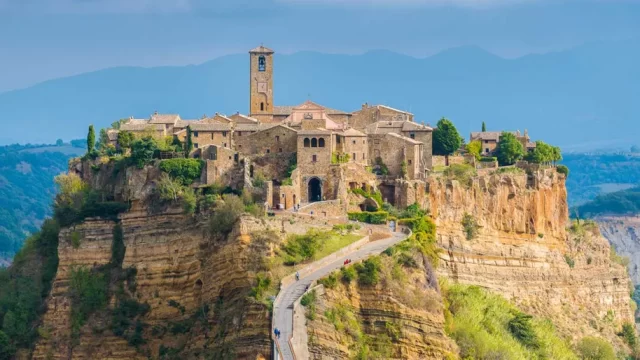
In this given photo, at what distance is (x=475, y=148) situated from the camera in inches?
3452

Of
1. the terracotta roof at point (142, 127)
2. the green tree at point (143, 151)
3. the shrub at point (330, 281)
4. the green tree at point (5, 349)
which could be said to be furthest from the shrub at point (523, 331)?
the green tree at point (5, 349)

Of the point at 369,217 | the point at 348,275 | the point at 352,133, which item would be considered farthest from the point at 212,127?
the point at 348,275

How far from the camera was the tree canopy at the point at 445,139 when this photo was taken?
274ft

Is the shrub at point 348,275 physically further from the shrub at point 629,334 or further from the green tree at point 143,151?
the shrub at point 629,334

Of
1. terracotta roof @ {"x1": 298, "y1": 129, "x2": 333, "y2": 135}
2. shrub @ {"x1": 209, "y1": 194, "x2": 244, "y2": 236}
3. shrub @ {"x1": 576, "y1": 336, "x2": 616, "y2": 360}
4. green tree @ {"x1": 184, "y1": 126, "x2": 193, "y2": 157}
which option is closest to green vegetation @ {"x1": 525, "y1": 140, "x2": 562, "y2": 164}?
shrub @ {"x1": 576, "y1": 336, "x2": 616, "y2": 360}

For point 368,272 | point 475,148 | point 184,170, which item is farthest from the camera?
point 475,148

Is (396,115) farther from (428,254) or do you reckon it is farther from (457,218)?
(428,254)

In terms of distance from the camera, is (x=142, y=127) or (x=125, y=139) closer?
(x=125, y=139)

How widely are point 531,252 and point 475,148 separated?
7.50 metres

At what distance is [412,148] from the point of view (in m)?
78.3

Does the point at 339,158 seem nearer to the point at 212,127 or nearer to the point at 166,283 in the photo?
the point at 212,127

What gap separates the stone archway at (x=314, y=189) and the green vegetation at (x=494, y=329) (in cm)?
836

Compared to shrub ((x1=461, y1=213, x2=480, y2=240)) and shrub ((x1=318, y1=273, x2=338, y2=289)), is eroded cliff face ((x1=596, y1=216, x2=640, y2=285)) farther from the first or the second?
shrub ((x1=318, y1=273, x2=338, y2=289))

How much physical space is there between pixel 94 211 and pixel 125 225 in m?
2.48
